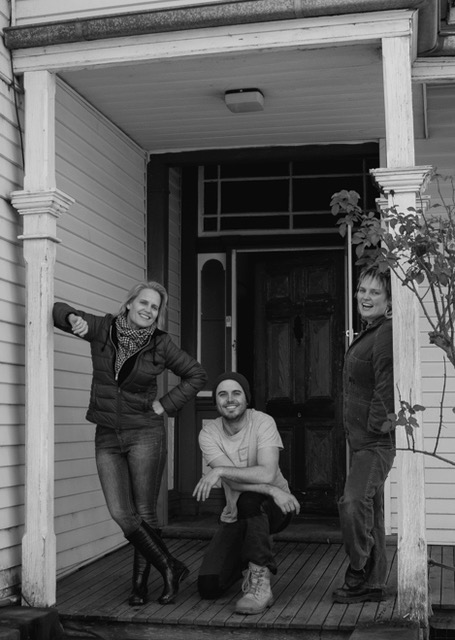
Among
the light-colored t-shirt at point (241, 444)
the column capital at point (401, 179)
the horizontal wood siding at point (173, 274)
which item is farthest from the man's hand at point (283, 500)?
the horizontal wood siding at point (173, 274)

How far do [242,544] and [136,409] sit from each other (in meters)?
0.91

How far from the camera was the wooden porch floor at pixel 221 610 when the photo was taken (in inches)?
173

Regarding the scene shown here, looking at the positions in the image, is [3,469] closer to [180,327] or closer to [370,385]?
[370,385]

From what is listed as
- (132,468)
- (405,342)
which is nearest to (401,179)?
(405,342)

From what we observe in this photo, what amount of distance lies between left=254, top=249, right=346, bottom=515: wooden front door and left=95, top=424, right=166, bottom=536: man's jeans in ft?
9.50

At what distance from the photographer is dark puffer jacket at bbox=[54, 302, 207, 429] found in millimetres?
4887

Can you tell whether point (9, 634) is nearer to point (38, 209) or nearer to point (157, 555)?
point (157, 555)

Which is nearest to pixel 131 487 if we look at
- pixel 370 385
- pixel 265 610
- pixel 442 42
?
pixel 265 610

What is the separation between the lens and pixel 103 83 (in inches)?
227

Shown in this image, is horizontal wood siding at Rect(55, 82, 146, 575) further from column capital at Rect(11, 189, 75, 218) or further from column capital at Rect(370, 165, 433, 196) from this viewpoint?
column capital at Rect(370, 165, 433, 196)

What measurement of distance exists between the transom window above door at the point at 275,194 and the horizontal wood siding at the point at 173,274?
22cm

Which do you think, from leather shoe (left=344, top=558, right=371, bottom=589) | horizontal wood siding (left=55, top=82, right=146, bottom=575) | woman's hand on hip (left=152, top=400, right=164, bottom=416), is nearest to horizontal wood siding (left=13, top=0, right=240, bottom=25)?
horizontal wood siding (left=55, top=82, right=146, bottom=575)

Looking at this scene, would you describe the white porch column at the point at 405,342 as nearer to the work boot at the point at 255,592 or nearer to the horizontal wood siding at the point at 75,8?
the work boot at the point at 255,592

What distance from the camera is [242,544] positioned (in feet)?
16.2
